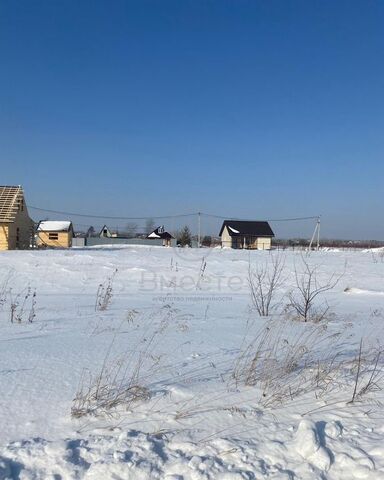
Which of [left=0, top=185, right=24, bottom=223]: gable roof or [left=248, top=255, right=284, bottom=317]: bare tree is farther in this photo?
[left=0, top=185, right=24, bottom=223]: gable roof

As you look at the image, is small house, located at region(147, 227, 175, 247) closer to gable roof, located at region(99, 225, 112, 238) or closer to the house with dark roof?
the house with dark roof

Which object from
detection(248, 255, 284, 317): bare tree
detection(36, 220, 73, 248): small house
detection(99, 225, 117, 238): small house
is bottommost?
detection(248, 255, 284, 317): bare tree

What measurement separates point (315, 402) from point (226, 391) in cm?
65

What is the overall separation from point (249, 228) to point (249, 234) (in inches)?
58.9

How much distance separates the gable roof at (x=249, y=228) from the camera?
2324 inches

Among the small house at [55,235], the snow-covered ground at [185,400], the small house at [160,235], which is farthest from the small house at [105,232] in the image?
the snow-covered ground at [185,400]

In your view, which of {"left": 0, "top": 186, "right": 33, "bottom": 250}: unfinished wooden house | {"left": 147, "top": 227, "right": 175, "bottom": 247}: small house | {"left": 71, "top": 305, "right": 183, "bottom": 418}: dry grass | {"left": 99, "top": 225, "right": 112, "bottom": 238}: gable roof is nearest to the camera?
{"left": 71, "top": 305, "right": 183, "bottom": 418}: dry grass

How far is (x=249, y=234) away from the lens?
59000mm

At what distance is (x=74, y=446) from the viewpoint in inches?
92.7

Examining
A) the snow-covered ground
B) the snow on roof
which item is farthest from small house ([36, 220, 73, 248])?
the snow-covered ground

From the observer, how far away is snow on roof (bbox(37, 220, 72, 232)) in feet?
149

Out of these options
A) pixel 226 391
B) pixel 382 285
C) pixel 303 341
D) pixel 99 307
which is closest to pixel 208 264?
pixel 382 285

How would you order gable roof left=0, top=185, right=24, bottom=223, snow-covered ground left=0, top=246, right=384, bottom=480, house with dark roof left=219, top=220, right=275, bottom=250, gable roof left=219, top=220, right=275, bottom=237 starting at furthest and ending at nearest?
gable roof left=219, top=220, right=275, bottom=237, house with dark roof left=219, top=220, right=275, bottom=250, gable roof left=0, top=185, right=24, bottom=223, snow-covered ground left=0, top=246, right=384, bottom=480

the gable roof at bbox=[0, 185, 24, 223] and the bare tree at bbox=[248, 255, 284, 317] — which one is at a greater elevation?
the gable roof at bbox=[0, 185, 24, 223]
